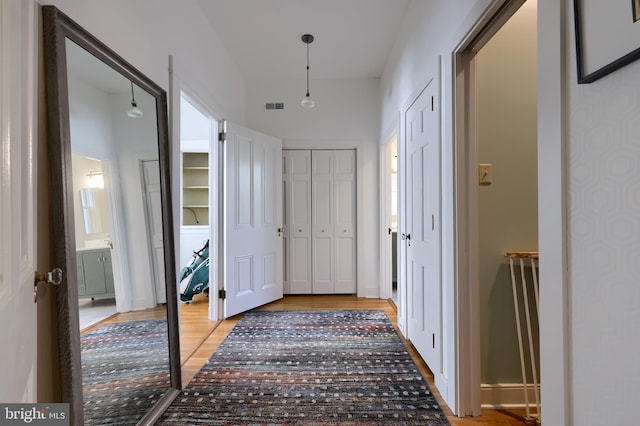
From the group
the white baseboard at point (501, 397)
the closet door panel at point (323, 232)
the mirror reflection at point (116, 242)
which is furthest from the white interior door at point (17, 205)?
the closet door panel at point (323, 232)

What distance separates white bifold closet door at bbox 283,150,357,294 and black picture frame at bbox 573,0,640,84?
337 cm

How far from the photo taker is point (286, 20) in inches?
111

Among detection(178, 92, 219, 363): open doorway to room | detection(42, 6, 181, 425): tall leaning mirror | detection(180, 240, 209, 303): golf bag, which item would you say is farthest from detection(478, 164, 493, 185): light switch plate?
detection(180, 240, 209, 303): golf bag

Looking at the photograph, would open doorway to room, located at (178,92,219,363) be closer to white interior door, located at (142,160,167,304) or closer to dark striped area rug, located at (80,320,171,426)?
dark striped area rug, located at (80,320,171,426)

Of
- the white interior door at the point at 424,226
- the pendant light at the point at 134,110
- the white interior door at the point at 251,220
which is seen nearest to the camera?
the pendant light at the point at 134,110

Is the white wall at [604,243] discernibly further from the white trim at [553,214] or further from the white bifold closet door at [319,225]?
the white bifold closet door at [319,225]

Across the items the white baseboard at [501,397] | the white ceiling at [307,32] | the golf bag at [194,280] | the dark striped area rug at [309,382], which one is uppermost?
the white ceiling at [307,32]

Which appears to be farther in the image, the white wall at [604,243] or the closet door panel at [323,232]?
the closet door panel at [323,232]

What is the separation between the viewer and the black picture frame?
0.67m

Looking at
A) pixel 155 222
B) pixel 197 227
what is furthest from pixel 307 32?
pixel 197 227

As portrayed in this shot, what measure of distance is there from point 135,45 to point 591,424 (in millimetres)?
2374

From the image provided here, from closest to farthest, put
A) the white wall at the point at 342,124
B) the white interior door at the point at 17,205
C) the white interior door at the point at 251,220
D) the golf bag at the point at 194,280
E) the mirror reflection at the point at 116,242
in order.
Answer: the white interior door at the point at 17,205, the mirror reflection at the point at 116,242, the white interior door at the point at 251,220, the golf bag at the point at 194,280, the white wall at the point at 342,124

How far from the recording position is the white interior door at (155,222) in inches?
69.2

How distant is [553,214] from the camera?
3.03ft
